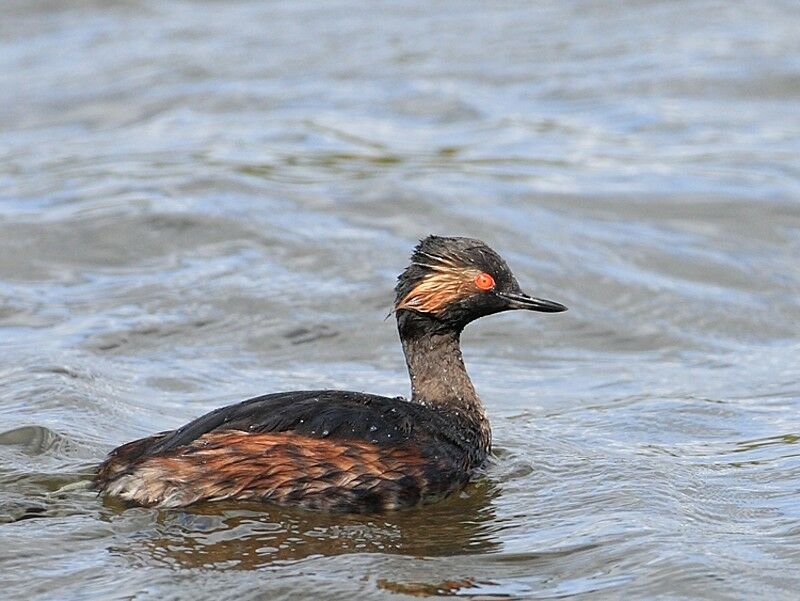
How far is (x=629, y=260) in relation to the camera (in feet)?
36.2

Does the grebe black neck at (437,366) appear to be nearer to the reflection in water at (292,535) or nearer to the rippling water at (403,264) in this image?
the rippling water at (403,264)

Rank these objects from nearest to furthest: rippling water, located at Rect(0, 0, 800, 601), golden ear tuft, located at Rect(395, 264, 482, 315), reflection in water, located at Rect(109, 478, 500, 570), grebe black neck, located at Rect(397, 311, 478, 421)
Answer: reflection in water, located at Rect(109, 478, 500, 570)
rippling water, located at Rect(0, 0, 800, 601)
golden ear tuft, located at Rect(395, 264, 482, 315)
grebe black neck, located at Rect(397, 311, 478, 421)

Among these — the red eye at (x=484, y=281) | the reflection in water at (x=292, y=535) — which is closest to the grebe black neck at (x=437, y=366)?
the red eye at (x=484, y=281)

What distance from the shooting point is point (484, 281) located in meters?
7.05

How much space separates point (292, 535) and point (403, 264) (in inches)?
190

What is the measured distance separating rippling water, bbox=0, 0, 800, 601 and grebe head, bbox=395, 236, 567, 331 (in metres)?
0.73

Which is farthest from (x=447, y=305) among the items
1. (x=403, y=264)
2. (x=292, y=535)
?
(x=403, y=264)

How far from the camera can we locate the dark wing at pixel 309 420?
248 inches

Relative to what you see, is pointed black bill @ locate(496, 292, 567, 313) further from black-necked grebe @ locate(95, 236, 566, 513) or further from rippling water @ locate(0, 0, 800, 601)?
rippling water @ locate(0, 0, 800, 601)

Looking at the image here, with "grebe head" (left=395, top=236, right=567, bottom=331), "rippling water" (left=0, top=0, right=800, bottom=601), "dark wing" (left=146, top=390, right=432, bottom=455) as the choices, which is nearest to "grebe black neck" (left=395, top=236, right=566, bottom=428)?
"grebe head" (left=395, top=236, right=567, bottom=331)

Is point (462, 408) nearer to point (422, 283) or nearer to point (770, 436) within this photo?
point (422, 283)

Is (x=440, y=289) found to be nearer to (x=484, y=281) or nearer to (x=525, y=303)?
(x=484, y=281)

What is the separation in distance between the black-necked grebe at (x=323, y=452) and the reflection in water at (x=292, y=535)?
0.06 metres

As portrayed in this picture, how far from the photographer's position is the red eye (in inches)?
277
